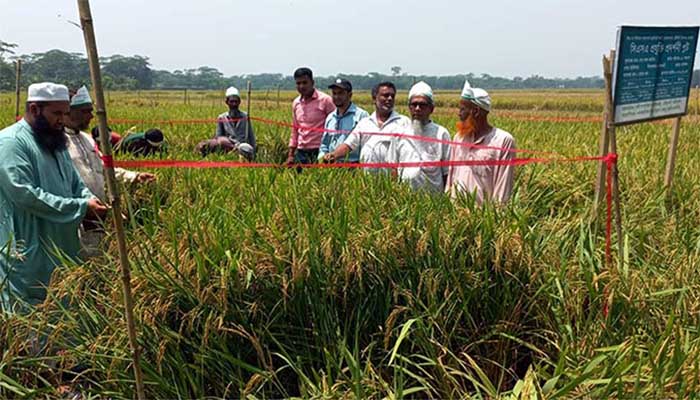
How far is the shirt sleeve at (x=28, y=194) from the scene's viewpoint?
8.21ft

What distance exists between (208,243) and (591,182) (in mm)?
3764

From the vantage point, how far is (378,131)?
4434 mm

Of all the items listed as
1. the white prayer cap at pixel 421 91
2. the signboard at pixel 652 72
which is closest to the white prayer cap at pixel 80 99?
the white prayer cap at pixel 421 91

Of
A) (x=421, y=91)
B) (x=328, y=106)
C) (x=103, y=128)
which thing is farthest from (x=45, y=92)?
(x=328, y=106)

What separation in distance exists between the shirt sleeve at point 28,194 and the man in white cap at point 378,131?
201 centimetres

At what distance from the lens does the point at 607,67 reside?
2711mm

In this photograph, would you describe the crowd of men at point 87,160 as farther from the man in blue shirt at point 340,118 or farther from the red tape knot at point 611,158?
the red tape knot at point 611,158

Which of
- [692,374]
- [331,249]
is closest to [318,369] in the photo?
[331,249]

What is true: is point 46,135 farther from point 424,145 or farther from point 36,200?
point 424,145

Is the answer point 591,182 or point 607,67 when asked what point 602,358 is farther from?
point 591,182

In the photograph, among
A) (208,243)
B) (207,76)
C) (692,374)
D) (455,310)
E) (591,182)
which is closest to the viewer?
(692,374)

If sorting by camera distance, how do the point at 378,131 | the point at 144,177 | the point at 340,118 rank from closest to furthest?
the point at 144,177, the point at 378,131, the point at 340,118

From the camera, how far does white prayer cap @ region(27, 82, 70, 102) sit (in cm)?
263

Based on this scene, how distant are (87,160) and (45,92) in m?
0.80
